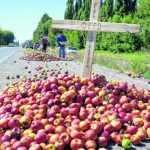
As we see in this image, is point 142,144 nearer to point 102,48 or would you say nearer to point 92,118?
point 92,118

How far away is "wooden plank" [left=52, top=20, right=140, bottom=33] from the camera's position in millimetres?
7801

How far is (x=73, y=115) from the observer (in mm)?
5664

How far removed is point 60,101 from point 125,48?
32.6 metres

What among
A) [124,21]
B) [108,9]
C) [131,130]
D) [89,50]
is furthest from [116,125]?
[108,9]

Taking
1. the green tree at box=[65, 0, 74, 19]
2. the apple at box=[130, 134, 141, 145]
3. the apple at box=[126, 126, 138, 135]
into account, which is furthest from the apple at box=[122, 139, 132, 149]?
the green tree at box=[65, 0, 74, 19]

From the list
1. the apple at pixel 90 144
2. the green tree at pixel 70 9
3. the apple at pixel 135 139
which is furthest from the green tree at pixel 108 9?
the apple at pixel 90 144

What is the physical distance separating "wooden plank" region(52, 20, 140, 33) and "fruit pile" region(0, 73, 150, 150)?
3.50 feet

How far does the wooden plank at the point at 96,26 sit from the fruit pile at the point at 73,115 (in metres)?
1.07

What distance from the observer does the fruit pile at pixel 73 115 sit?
15.6 ft

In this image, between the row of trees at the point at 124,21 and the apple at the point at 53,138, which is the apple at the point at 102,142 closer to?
the apple at the point at 53,138

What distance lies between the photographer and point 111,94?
650 cm

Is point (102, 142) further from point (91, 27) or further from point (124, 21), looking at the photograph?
point (124, 21)

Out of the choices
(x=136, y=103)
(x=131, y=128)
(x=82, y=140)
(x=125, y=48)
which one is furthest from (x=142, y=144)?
(x=125, y=48)

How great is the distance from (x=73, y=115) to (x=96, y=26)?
2.73 meters
